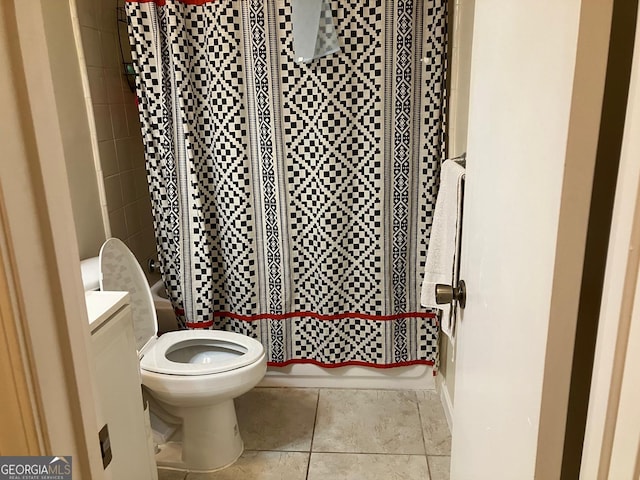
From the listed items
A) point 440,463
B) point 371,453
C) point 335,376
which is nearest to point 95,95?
point 335,376

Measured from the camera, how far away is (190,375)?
1950 millimetres

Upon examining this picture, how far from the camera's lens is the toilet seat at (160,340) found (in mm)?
1992

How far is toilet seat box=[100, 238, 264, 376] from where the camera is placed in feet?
6.54

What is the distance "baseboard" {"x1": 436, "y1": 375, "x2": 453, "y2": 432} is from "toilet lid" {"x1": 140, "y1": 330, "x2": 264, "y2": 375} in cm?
87

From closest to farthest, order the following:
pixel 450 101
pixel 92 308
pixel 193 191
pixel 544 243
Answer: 1. pixel 544 243
2. pixel 92 308
3. pixel 450 101
4. pixel 193 191

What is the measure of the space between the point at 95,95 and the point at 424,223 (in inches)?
60.1

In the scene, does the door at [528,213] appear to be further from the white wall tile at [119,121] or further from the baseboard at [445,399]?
the white wall tile at [119,121]

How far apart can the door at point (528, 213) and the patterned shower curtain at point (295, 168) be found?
119 centimetres

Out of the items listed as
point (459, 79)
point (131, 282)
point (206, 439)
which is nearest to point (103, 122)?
point (131, 282)

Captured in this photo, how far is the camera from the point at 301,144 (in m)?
2.36

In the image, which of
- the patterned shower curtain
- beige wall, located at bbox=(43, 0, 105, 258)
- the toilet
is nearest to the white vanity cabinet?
the toilet

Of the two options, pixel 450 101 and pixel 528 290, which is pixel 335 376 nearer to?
pixel 450 101

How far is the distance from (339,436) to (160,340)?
860 millimetres

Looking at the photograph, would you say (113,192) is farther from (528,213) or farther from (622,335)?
(622,335)
